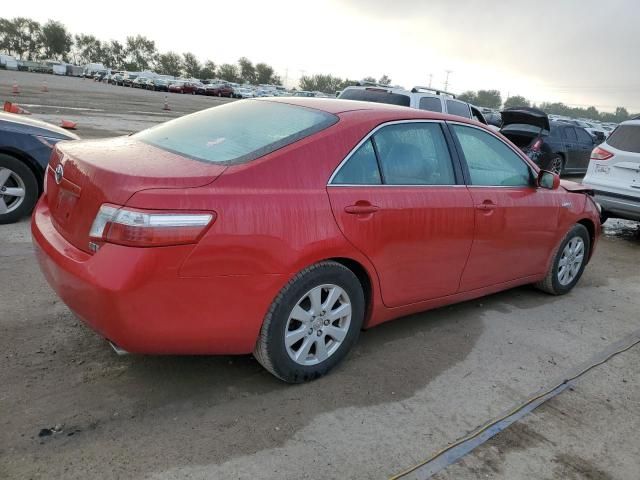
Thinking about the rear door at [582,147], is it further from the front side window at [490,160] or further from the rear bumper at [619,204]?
the front side window at [490,160]

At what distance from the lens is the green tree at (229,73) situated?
126250 millimetres

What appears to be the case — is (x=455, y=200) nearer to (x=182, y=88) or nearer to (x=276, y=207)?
(x=276, y=207)

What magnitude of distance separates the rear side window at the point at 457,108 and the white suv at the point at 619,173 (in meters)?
3.38

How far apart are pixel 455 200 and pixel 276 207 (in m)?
1.51

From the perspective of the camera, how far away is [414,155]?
3.67 meters

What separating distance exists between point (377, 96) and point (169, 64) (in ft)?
424

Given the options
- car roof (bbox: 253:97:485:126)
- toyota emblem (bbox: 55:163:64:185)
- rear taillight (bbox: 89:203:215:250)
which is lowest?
rear taillight (bbox: 89:203:215:250)

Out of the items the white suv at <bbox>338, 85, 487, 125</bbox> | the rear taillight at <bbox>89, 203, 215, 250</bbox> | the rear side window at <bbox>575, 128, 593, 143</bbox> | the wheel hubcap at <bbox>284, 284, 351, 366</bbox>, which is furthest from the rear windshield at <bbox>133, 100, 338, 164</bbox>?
the rear side window at <bbox>575, 128, 593, 143</bbox>

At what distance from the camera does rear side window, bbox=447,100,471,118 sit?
10.8 meters

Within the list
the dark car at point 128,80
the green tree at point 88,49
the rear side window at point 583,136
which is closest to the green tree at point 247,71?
the green tree at point 88,49

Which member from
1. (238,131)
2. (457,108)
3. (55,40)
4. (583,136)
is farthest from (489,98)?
(238,131)

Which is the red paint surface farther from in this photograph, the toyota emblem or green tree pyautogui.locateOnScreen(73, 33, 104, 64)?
green tree pyautogui.locateOnScreen(73, 33, 104, 64)

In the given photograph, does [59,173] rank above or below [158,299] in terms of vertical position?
above

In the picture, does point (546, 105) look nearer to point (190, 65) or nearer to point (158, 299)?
point (190, 65)
